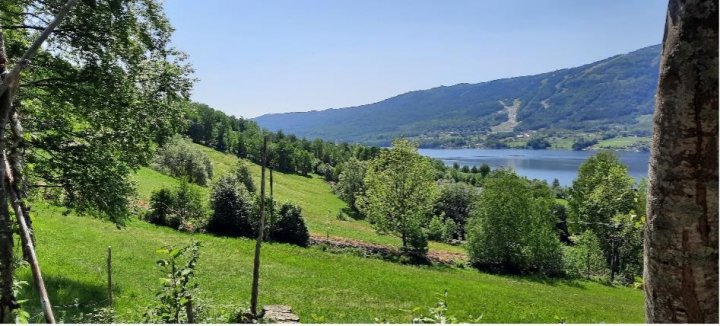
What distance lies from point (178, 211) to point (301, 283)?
18933 millimetres

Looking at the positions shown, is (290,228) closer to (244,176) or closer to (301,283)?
(301,283)

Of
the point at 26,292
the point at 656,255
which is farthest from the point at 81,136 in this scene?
the point at 656,255

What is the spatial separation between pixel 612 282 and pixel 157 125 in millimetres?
43493

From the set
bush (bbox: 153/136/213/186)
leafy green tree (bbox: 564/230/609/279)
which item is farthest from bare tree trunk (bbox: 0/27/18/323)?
bush (bbox: 153/136/213/186)

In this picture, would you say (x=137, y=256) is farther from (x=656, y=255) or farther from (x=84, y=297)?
(x=656, y=255)

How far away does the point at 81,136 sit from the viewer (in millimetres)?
14742

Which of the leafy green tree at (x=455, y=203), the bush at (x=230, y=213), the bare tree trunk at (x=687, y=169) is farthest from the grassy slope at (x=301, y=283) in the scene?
the leafy green tree at (x=455, y=203)

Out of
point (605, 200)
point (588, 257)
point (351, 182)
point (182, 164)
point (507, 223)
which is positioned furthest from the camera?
point (351, 182)

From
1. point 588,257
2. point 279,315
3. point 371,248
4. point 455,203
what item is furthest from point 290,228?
point 455,203

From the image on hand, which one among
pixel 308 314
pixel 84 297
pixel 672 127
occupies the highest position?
pixel 672 127

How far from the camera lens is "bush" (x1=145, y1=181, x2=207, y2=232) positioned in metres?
40.1

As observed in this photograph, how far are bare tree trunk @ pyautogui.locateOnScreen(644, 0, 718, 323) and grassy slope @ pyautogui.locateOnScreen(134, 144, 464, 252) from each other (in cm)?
4657

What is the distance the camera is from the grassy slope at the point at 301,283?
60.3ft

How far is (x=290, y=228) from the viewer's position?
41594 mm
